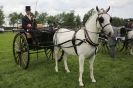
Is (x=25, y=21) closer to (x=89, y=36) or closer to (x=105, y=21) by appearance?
(x=89, y=36)

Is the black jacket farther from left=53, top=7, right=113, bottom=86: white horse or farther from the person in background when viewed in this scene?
left=53, top=7, right=113, bottom=86: white horse

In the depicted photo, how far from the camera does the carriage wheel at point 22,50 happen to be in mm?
10666

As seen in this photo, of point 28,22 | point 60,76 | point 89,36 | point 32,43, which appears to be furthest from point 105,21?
point 28,22

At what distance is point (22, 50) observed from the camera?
36.7 feet

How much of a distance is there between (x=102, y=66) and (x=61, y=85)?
369 cm

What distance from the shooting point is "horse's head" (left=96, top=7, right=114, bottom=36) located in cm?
781

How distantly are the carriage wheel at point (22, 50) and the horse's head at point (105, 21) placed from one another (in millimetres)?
3579

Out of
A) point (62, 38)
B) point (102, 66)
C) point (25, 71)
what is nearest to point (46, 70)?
point (25, 71)

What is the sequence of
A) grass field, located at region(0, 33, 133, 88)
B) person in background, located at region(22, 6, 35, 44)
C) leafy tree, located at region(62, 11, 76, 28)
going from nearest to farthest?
grass field, located at region(0, 33, 133, 88) < person in background, located at region(22, 6, 35, 44) < leafy tree, located at region(62, 11, 76, 28)

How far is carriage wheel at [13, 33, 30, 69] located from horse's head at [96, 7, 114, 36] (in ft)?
11.7

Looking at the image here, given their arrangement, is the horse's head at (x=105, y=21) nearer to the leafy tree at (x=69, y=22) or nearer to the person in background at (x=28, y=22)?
the leafy tree at (x=69, y=22)

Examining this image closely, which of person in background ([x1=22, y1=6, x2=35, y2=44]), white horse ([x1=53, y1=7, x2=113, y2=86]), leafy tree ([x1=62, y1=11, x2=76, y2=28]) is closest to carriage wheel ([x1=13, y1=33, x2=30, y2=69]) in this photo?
person in background ([x1=22, y1=6, x2=35, y2=44])

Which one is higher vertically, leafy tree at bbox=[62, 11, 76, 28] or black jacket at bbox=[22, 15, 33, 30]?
black jacket at bbox=[22, 15, 33, 30]

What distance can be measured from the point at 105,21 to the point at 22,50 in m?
4.53
